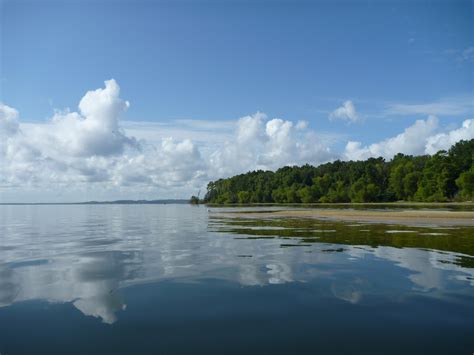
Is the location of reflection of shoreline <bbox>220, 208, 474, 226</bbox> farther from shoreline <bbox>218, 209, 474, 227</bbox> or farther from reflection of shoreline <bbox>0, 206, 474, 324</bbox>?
reflection of shoreline <bbox>0, 206, 474, 324</bbox>

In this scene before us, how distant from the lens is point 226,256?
75.7 ft

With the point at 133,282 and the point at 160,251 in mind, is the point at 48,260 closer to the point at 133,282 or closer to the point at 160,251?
the point at 160,251

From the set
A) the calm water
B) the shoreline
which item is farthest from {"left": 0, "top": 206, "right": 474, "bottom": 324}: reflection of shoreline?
the shoreline

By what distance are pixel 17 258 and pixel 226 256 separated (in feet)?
41.7

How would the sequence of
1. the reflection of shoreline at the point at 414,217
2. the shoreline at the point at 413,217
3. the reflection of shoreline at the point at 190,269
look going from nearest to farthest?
the reflection of shoreline at the point at 190,269 < the shoreline at the point at 413,217 < the reflection of shoreline at the point at 414,217

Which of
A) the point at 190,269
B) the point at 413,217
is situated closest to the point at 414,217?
the point at 413,217

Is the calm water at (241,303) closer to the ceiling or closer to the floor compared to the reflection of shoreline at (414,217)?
closer to the floor

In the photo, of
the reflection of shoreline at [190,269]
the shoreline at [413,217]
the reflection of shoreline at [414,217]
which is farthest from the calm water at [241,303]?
the reflection of shoreline at [414,217]

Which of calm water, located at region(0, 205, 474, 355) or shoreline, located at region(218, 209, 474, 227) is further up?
shoreline, located at region(218, 209, 474, 227)

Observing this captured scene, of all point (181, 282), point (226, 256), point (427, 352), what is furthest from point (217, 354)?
point (226, 256)

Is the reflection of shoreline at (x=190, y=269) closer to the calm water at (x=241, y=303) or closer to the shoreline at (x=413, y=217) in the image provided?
the calm water at (x=241, y=303)

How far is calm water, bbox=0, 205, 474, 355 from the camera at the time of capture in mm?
9711

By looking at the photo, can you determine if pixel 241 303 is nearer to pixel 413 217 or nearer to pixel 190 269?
pixel 190 269

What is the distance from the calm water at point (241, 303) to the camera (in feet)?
31.9
